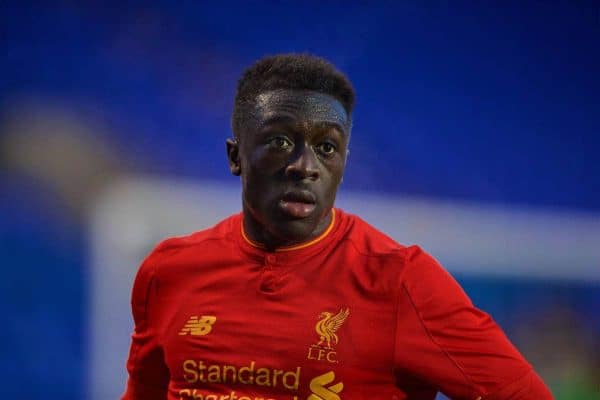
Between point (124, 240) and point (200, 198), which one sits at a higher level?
point (200, 198)

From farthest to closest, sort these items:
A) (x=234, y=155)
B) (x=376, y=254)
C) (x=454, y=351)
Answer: (x=234, y=155) < (x=376, y=254) < (x=454, y=351)

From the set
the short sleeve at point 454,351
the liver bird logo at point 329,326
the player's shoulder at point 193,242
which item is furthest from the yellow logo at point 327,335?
the player's shoulder at point 193,242

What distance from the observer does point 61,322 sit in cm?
246

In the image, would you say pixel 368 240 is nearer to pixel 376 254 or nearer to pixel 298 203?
pixel 376 254

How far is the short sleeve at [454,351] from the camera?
1.29 m

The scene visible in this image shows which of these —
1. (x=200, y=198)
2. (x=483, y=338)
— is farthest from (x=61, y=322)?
(x=483, y=338)

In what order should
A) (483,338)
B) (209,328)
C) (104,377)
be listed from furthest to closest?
(104,377) < (209,328) < (483,338)

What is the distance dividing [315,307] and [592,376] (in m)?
1.53

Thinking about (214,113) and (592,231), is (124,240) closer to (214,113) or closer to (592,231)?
(214,113)

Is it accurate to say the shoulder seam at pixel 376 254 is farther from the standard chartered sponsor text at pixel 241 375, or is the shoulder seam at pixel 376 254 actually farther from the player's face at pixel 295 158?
the standard chartered sponsor text at pixel 241 375

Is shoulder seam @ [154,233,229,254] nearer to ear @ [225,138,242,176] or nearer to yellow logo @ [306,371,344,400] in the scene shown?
ear @ [225,138,242,176]

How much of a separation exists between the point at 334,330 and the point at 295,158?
1.07 feet

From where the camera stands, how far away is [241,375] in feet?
4.47

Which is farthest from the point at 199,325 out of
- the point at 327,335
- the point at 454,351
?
the point at 454,351
